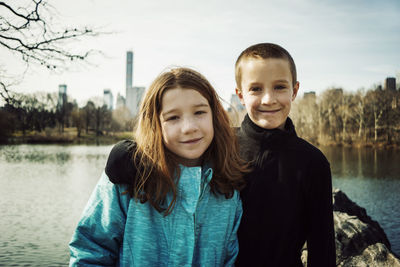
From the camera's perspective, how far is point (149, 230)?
170cm

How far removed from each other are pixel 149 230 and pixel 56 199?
13304mm

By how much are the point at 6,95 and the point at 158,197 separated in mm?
4545

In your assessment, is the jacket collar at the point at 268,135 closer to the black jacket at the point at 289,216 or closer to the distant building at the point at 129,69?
the black jacket at the point at 289,216

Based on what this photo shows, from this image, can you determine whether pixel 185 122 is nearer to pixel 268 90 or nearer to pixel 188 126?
pixel 188 126

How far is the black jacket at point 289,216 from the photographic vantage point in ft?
6.44

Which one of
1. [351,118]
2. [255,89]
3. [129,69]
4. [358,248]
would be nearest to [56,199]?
[358,248]

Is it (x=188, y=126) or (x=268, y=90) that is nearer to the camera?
(x=188, y=126)

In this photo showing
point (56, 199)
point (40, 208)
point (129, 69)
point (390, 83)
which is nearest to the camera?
point (40, 208)

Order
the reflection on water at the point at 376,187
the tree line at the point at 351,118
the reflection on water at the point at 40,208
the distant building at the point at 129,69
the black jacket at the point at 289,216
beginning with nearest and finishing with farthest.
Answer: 1. the black jacket at the point at 289,216
2. the reflection on water at the point at 40,208
3. the reflection on water at the point at 376,187
4. the tree line at the point at 351,118
5. the distant building at the point at 129,69

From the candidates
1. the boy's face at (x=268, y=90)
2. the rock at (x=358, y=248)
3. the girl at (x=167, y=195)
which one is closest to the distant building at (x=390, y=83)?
the rock at (x=358, y=248)

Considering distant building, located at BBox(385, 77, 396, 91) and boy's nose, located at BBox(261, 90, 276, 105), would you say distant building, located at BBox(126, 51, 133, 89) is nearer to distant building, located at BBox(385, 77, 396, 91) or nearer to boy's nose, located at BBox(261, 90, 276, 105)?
distant building, located at BBox(385, 77, 396, 91)

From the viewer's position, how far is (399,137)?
122 feet

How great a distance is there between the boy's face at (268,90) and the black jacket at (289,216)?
1.16 ft

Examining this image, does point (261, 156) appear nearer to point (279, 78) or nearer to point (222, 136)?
point (222, 136)
